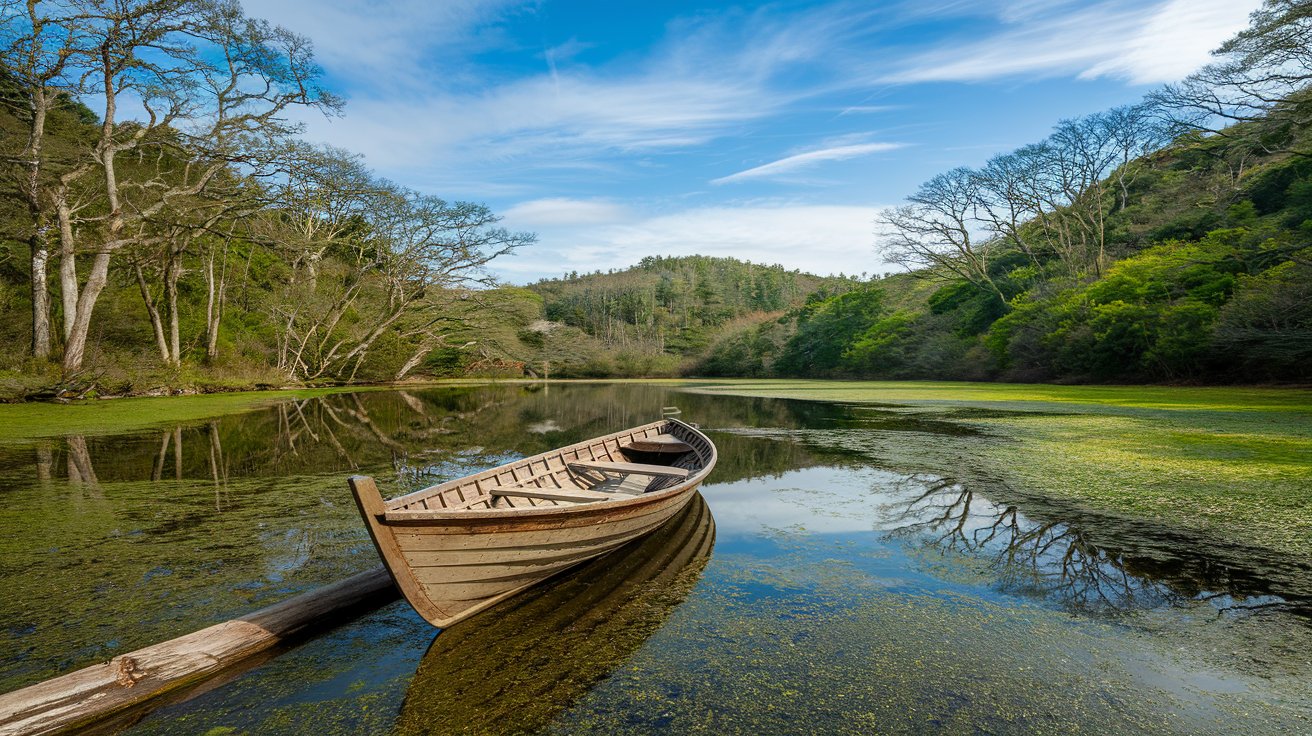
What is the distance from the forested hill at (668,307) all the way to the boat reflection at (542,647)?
46.5 meters

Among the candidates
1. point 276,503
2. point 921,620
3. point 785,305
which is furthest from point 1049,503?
point 785,305

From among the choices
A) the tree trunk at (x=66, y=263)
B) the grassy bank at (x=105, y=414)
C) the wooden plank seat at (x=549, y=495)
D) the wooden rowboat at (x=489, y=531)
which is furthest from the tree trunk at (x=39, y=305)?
the wooden plank seat at (x=549, y=495)

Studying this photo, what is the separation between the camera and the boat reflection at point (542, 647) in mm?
2475

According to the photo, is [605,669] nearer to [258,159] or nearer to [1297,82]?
[258,159]

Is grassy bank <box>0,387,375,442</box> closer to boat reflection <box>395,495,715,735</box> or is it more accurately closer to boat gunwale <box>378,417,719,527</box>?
boat gunwale <box>378,417,719,527</box>

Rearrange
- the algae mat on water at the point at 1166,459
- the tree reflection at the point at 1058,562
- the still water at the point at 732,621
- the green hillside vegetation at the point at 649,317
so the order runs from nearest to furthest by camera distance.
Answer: the still water at the point at 732,621
the tree reflection at the point at 1058,562
the algae mat on water at the point at 1166,459
the green hillside vegetation at the point at 649,317

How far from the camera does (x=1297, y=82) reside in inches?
572

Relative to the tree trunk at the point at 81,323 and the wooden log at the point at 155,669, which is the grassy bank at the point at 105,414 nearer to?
the tree trunk at the point at 81,323

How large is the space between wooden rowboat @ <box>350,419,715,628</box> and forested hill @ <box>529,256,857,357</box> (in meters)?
45.7

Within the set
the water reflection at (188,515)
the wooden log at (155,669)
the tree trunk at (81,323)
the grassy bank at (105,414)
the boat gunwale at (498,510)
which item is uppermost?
the tree trunk at (81,323)

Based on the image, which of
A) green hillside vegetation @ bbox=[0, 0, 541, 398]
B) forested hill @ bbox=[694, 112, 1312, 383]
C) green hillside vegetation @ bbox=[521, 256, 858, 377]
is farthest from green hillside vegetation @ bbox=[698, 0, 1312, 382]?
green hillside vegetation @ bbox=[0, 0, 541, 398]

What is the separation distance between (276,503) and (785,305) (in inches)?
2847

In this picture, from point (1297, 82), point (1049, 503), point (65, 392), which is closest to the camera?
point (1049, 503)

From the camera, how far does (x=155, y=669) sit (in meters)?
2.46
